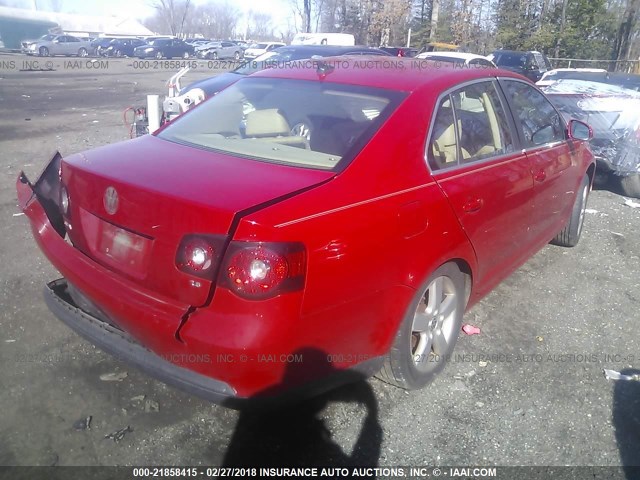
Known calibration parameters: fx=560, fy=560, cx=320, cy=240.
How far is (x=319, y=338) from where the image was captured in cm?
227

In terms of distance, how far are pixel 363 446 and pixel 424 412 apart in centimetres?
44

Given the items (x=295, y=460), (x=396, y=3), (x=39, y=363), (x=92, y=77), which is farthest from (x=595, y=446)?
(x=396, y=3)

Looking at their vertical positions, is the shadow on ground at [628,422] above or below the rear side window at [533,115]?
below

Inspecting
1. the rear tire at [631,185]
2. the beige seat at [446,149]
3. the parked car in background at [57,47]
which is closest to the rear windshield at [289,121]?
the beige seat at [446,149]

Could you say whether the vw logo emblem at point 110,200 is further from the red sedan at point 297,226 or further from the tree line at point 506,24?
the tree line at point 506,24

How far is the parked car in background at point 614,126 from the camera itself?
→ 6918 mm

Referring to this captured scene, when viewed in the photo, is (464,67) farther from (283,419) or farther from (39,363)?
(39,363)

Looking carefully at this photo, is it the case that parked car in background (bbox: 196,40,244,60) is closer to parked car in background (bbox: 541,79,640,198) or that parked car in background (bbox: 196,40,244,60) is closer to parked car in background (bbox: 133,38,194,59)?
parked car in background (bbox: 133,38,194,59)

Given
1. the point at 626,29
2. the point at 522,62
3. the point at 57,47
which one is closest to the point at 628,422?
the point at 522,62

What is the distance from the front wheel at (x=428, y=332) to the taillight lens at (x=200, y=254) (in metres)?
1.01

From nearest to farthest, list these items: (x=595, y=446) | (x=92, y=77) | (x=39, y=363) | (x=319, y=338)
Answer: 1. (x=319, y=338)
2. (x=595, y=446)
3. (x=39, y=363)
4. (x=92, y=77)

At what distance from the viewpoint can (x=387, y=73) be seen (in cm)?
329

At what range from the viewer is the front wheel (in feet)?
9.09

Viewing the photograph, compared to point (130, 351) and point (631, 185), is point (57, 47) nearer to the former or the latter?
point (631, 185)
